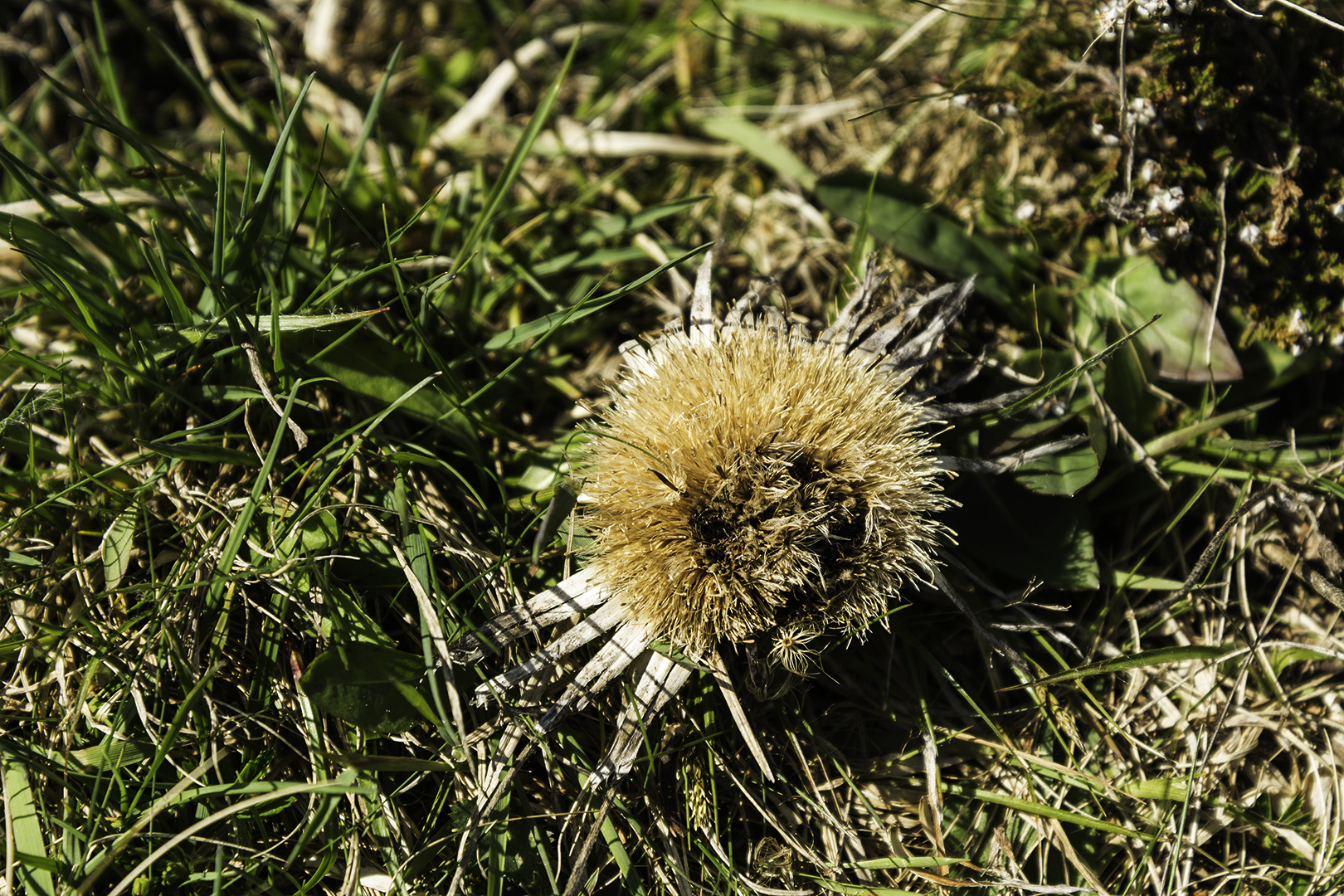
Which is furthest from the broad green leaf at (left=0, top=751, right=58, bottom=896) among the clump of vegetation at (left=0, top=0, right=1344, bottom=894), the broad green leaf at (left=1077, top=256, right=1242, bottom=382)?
the broad green leaf at (left=1077, top=256, right=1242, bottom=382)

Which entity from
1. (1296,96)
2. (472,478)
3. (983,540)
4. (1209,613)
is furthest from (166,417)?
(1296,96)

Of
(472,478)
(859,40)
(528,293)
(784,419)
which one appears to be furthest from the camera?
(859,40)

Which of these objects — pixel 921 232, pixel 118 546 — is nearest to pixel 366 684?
pixel 118 546

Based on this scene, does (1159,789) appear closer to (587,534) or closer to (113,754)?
(587,534)

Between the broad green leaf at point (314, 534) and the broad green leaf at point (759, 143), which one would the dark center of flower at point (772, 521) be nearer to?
the broad green leaf at point (314, 534)

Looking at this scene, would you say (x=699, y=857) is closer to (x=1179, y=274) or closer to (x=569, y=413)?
(x=569, y=413)

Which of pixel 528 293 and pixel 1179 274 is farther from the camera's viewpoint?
pixel 528 293

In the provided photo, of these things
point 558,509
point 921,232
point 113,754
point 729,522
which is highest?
point 921,232
